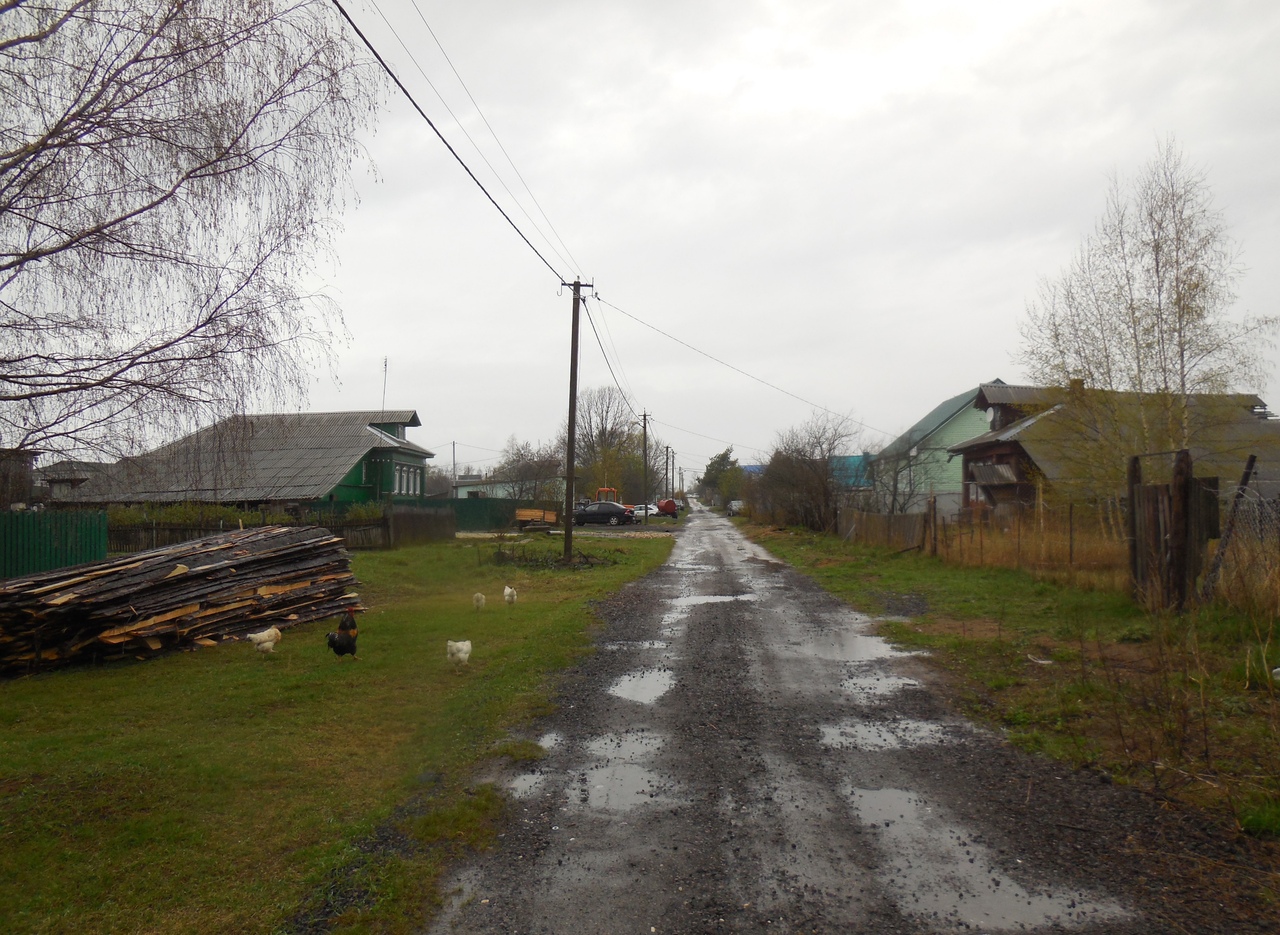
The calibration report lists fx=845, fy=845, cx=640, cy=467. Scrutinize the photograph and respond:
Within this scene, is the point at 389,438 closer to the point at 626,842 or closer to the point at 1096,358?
the point at 1096,358

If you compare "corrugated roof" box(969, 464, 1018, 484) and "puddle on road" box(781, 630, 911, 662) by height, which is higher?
"corrugated roof" box(969, 464, 1018, 484)

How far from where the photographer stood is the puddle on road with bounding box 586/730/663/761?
6.22m

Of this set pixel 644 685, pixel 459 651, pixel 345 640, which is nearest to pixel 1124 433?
pixel 644 685

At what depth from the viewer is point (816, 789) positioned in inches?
214

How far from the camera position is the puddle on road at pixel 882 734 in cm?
646

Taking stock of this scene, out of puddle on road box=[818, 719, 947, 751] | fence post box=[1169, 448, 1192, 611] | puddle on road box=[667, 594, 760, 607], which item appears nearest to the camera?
puddle on road box=[818, 719, 947, 751]

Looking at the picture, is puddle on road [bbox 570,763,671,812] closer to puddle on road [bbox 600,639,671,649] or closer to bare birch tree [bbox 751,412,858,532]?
puddle on road [bbox 600,639,671,649]

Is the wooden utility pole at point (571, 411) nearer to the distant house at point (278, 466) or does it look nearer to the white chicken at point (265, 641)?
the distant house at point (278, 466)

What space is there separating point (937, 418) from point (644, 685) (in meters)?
46.5

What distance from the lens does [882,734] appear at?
674 cm

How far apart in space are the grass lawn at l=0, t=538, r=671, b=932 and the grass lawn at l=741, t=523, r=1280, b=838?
13.7ft

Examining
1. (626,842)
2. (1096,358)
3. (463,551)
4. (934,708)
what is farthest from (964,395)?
(626,842)

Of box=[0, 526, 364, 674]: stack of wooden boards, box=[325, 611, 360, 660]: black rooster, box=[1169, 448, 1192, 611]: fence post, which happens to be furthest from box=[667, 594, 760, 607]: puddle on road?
box=[1169, 448, 1192, 611]: fence post

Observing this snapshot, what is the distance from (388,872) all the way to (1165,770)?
4.81 m
